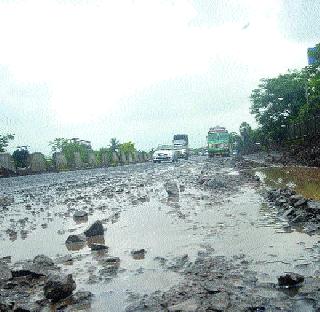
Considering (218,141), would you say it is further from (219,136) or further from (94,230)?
(94,230)

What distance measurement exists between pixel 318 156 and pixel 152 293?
14.8 metres

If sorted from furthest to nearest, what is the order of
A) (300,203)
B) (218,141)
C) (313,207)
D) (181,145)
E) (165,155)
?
(181,145), (218,141), (165,155), (300,203), (313,207)

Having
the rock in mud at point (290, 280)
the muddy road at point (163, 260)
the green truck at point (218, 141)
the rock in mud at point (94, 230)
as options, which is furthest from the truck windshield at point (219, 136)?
the rock in mud at point (290, 280)

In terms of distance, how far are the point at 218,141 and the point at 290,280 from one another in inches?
1612

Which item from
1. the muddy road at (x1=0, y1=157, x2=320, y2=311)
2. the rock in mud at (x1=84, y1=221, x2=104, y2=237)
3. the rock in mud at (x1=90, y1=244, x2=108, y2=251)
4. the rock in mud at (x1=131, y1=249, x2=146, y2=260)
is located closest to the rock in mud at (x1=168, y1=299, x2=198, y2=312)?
the muddy road at (x1=0, y1=157, x2=320, y2=311)

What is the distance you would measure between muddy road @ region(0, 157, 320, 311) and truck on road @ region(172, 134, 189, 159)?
3170 centimetres

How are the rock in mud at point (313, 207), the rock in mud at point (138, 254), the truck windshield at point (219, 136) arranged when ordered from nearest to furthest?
1. the rock in mud at point (138, 254)
2. the rock in mud at point (313, 207)
3. the truck windshield at point (219, 136)

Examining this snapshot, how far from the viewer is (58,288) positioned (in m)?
2.68

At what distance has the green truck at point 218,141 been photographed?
42.6 meters

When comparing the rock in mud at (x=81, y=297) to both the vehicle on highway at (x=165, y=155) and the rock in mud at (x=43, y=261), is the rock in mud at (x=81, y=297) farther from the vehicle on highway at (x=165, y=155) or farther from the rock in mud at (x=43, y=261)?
the vehicle on highway at (x=165, y=155)

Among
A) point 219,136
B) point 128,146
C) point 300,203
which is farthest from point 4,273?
point 128,146

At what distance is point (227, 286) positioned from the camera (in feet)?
8.70

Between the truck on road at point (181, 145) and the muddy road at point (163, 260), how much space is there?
31698mm

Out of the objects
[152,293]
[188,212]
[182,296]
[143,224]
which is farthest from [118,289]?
[188,212]
